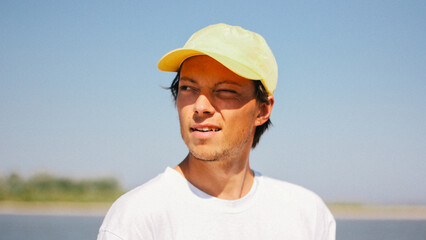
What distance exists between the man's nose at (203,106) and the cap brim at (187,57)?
0.17 meters

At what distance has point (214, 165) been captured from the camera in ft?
7.24

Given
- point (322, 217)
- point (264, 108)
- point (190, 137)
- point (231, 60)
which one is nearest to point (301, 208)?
→ point (322, 217)

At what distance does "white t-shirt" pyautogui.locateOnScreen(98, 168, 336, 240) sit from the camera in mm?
1916

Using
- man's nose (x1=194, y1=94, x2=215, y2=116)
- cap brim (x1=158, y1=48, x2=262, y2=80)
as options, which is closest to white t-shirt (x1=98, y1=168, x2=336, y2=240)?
man's nose (x1=194, y1=94, x2=215, y2=116)

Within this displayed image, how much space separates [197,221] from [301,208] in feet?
2.04

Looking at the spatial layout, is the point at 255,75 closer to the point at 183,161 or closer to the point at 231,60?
the point at 231,60

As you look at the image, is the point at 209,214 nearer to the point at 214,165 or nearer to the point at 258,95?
the point at 214,165

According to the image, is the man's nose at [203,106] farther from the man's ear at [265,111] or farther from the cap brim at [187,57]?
the man's ear at [265,111]

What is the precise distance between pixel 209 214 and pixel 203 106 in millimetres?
487

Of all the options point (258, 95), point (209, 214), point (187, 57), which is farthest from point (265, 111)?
point (209, 214)

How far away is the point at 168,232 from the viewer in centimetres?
197

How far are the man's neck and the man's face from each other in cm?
11

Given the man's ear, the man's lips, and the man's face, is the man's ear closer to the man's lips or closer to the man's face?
the man's face

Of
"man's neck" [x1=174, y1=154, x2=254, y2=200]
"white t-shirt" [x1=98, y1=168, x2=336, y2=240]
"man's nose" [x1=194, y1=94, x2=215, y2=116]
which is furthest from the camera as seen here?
"man's neck" [x1=174, y1=154, x2=254, y2=200]
